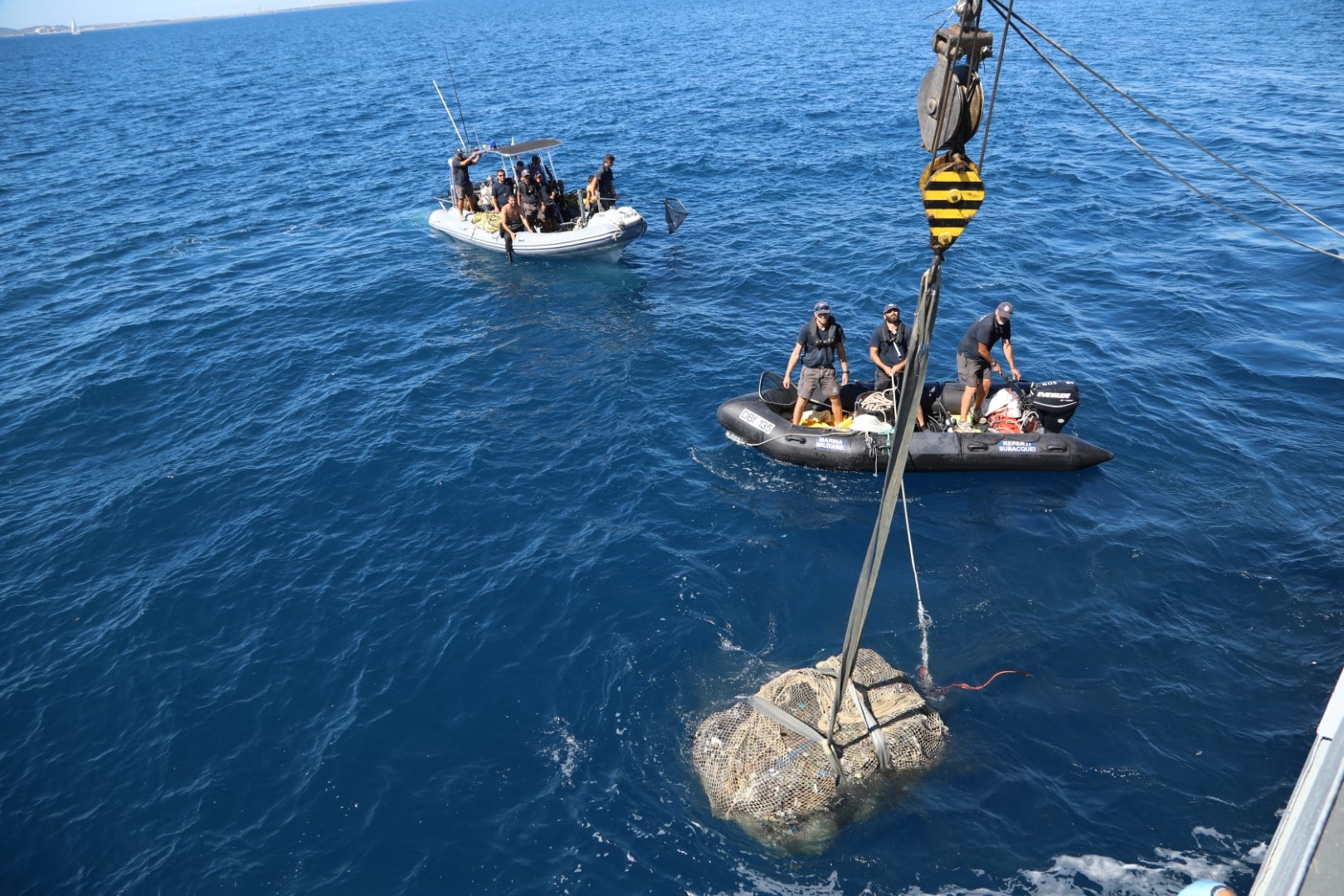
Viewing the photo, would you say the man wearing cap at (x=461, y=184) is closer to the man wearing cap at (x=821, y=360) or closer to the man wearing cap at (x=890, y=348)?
the man wearing cap at (x=821, y=360)

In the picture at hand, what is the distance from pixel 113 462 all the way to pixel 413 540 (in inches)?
287

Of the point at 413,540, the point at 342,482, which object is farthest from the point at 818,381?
the point at 342,482

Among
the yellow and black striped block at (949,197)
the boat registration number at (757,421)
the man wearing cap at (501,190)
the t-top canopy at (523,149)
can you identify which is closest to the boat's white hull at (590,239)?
the man wearing cap at (501,190)

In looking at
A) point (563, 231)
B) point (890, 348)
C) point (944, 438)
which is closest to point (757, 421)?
point (890, 348)

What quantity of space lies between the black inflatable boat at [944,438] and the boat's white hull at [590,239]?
8774mm

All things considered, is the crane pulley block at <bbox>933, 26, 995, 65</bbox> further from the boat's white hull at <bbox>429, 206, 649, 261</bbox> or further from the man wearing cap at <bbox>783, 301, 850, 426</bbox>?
the boat's white hull at <bbox>429, 206, 649, 261</bbox>

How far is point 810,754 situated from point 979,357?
Answer: 8147 mm

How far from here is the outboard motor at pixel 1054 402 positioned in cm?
1405

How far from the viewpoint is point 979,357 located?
13992 mm

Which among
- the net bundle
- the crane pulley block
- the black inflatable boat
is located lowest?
the net bundle

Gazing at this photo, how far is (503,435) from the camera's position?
53.1 feet

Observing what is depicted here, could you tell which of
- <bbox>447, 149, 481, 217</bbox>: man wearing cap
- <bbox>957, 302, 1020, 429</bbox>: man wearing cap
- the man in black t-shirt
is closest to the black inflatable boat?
<bbox>957, 302, 1020, 429</bbox>: man wearing cap

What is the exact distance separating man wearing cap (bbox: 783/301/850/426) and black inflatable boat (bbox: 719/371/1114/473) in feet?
0.97

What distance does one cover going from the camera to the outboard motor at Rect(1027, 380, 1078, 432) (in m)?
14.1
